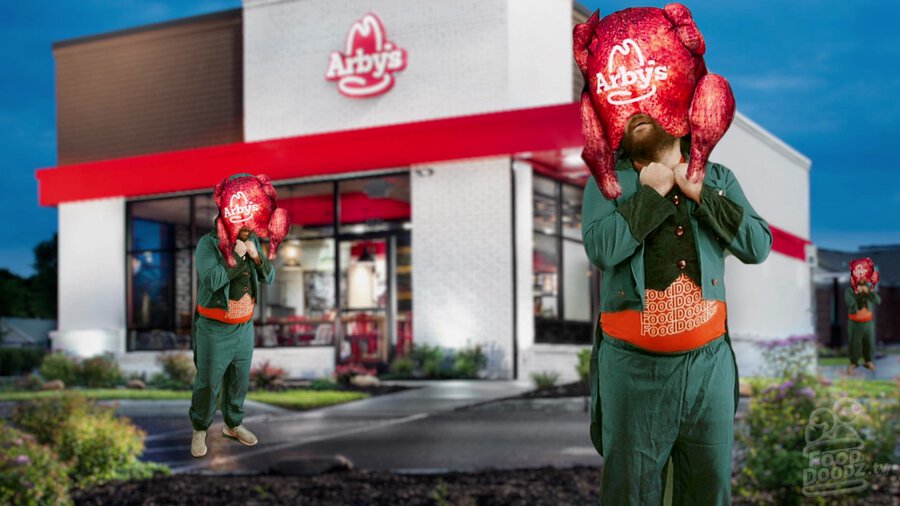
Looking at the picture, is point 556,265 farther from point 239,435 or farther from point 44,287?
point 239,435

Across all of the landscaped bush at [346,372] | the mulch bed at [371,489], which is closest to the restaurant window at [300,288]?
the landscaped bush at [346,372]

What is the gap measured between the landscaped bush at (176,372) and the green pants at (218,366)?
4769 millimetres

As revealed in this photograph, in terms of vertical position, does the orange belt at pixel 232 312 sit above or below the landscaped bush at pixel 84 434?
above

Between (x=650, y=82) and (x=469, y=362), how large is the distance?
2762cm

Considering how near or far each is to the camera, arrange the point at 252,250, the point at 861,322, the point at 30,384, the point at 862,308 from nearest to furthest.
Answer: the point at 252,250 < the point at 862,308 < the point at 861,322 < the point at 30,384

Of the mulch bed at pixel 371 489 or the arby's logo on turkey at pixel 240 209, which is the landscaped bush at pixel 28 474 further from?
the arby's logo on turkey at pixel 240 209

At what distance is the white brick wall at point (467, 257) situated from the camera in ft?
105

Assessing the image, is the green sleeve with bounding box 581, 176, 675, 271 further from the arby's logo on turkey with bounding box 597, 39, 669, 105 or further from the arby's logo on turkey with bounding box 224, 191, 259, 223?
the arby's logo on turkey with bounding box 224, 191, 259, 223

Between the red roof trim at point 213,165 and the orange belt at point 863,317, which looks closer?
the orange belt at point 863,317

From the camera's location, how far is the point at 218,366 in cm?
208

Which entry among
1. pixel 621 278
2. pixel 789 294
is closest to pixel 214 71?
pixel 789 294

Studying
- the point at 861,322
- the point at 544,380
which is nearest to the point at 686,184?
the point at 861,322

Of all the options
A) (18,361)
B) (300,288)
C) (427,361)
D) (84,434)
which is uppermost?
(300,288)

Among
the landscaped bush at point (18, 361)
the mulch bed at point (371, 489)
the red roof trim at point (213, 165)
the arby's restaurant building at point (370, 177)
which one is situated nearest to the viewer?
the red roof trim at point (213, 165)
